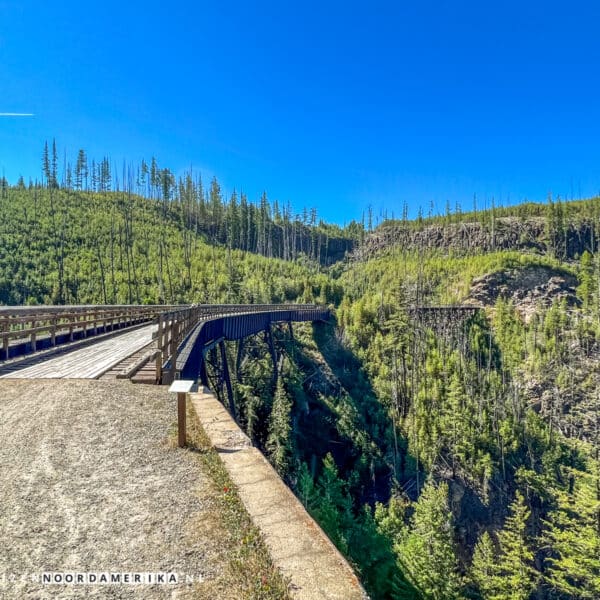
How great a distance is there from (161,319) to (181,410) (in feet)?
15.7

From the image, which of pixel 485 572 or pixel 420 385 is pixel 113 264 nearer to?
pixel 420 385

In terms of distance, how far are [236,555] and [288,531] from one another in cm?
47

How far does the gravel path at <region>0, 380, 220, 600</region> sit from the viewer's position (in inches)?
115

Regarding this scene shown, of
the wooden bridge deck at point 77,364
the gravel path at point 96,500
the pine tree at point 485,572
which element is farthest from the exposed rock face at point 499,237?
the gravel path at point 96,500

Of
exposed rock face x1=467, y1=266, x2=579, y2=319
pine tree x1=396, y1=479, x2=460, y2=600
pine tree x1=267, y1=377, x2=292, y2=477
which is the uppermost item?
exposed rock face x1=467, y1=266, x2=579, y2=319

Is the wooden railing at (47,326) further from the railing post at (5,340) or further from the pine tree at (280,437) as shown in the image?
the pine tree at (280,437)

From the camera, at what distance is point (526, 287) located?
55.5 metres

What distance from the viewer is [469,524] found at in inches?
1291

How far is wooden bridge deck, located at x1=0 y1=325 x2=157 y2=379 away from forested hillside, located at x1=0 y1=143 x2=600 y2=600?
363 inches

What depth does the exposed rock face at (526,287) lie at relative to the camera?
53594 millimetres

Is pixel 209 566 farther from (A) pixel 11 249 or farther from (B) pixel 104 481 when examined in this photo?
(A) pixel 11 249

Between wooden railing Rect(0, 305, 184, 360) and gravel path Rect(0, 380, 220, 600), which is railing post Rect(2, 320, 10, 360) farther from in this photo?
gravel path Rect(0, 380, 220, 600)

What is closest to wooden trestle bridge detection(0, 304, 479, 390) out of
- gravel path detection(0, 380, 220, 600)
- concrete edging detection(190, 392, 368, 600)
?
gravel path detection(0, 380, 220, 600)

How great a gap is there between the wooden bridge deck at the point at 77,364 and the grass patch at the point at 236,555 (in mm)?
6057
